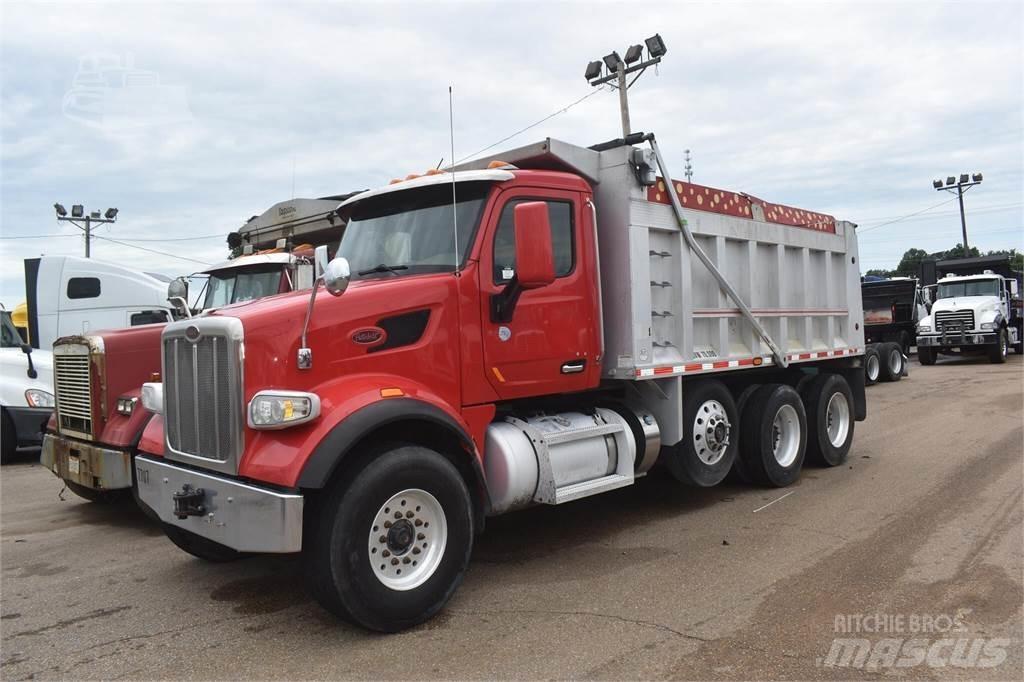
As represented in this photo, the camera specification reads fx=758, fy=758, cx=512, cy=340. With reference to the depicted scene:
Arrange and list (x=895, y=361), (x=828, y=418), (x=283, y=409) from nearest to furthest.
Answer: (x=283, y=409) < (x=828, y=418) < (x=895, y=361)

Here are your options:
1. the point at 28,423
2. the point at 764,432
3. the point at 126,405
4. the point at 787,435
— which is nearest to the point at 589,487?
the point at 764,432

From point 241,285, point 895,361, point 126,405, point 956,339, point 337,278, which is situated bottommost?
point 895,361

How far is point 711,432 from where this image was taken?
6734 mm

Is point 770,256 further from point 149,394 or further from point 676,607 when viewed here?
point 149,394

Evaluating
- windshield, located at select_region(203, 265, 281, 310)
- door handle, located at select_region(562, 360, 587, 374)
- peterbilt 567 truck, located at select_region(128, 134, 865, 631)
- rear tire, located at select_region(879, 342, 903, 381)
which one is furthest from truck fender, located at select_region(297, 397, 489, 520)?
rear tire, located at select_region(879, 342, 903, 381)

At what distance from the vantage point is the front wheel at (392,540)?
3.91 m

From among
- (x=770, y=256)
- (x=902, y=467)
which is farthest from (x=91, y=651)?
(x=902, y=467)

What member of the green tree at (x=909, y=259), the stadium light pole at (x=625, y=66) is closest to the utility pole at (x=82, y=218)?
the stadium light pole at (x=625, y=66)

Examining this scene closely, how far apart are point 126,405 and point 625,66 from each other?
2026 centimetres

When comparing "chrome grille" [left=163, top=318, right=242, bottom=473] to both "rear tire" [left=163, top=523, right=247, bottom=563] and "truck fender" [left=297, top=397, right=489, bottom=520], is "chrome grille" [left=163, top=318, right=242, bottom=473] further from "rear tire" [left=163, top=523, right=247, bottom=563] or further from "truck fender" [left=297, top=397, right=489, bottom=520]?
"rear tire" [left=163, top=523, right=247, bottom=563]

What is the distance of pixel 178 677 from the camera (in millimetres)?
3656

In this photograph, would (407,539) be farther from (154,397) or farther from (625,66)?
(625,66)

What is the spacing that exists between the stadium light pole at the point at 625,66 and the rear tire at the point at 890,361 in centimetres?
932

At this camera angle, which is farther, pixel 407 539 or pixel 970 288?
pixel 970 288
